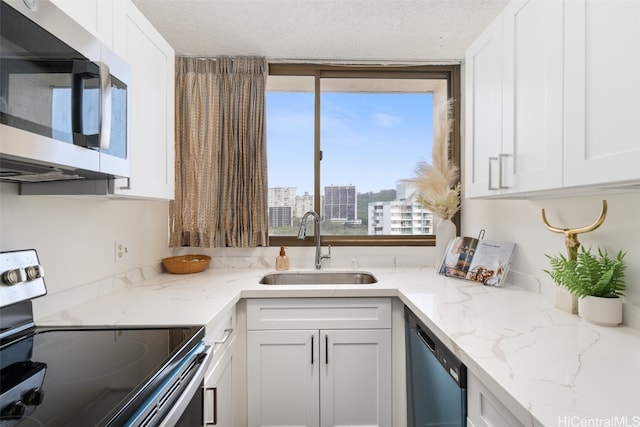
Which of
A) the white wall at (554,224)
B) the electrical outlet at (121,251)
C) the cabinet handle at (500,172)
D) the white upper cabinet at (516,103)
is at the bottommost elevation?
the electrical outlet at (121,251)

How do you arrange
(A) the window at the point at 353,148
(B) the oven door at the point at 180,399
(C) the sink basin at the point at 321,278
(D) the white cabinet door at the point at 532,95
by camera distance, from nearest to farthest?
1. (B) the oven door at the point at 180,399
2. (D) the white cabinet door at the point at 532,95
3. (C) the sink basin at the point at 321,278
4. (A) the window at the point at 353,148

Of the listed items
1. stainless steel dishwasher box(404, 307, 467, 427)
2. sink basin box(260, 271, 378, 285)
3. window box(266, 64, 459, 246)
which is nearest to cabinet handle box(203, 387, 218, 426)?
stainless steel dishwasher box(404, 307, 467, 427)

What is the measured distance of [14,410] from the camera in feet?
2.10

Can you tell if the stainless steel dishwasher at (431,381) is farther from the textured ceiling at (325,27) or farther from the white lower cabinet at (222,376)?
the textured ceiling at (325,27)

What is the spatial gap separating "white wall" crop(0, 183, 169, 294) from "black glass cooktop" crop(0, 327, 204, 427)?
29 centimetres

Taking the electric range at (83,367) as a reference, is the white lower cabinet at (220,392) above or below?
below

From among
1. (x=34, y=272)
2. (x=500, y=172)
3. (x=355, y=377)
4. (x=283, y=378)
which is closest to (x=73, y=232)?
(x=34, y=272)

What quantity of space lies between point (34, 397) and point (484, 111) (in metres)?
1.77

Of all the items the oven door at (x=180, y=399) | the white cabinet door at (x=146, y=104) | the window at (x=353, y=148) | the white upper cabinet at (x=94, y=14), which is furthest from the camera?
the window at (x=353, y=148)

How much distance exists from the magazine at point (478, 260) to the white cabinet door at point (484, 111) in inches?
15.4

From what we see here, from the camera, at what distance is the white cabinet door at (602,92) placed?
0.78 m

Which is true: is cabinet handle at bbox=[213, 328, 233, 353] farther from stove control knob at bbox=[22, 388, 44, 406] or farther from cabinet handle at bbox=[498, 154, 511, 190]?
cabinet handle at bbox=[498, 154, 511, 190]

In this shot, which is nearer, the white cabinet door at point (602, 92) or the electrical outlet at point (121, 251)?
the white cabinet door at point (602, 92)

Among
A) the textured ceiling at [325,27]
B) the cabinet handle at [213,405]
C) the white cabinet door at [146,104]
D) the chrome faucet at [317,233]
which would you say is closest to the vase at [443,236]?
the chrome faucet at [317,233]
